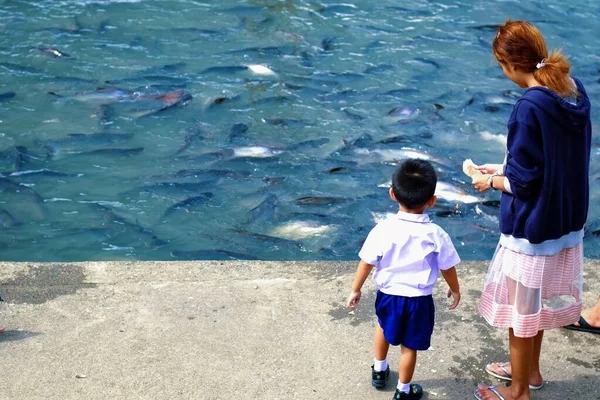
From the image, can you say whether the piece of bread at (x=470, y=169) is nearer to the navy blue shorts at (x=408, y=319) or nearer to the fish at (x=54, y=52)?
the navy blue shorts at (x=408, y=319)

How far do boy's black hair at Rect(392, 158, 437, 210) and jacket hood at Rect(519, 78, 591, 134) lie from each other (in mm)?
435

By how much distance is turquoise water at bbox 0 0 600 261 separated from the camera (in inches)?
253

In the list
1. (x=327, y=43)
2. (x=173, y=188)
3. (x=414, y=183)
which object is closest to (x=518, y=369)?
(x=414, y=183)

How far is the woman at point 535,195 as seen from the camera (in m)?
2.92

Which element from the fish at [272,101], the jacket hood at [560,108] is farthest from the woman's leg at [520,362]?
the fish at [272,101]

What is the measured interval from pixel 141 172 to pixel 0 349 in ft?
11.7

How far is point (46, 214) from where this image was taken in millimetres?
6648

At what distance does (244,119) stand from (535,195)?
531 cm

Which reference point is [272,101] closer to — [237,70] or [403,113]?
[237,70]

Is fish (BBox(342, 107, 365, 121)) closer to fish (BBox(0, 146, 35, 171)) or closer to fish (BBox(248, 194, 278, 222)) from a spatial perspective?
fish (BBox(248, 194, 278, 222))

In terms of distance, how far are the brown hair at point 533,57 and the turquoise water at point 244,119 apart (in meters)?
3.22

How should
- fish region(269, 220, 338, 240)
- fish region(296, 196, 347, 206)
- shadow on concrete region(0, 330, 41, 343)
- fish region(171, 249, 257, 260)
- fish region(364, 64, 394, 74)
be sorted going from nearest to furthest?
shadow on concrete region(0, 330, 41, 343) → fish region(171, 249, 257, 260) → fish region(269, 220, 338, 240) → fish region(296, 196, 347, 206) → fish region(364, 64, 394, 74)

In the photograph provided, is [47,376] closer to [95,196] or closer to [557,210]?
[557,210]

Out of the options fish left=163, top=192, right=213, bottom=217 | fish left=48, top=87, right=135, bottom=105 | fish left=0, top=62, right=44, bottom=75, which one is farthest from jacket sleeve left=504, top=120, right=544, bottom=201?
fish left=0, top=62, right=44, bottom=75
